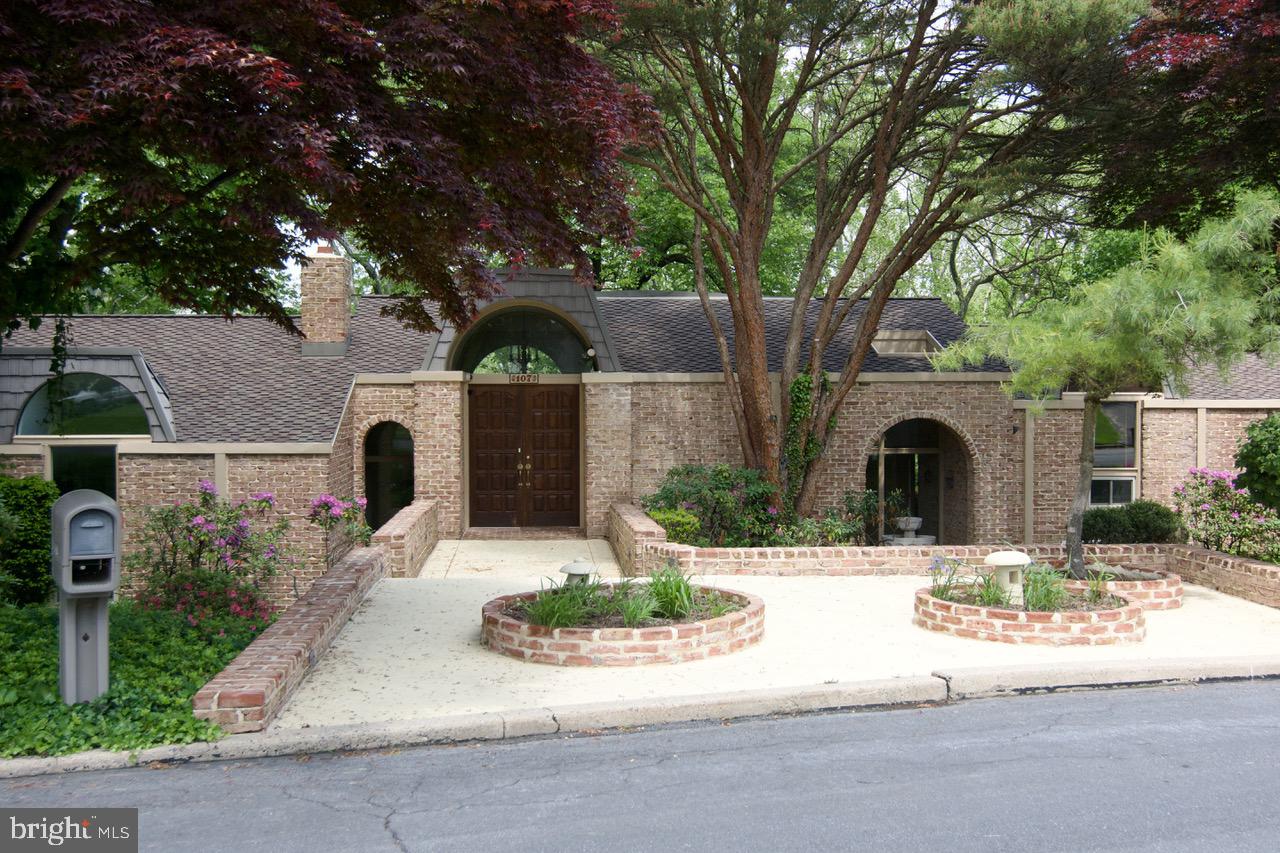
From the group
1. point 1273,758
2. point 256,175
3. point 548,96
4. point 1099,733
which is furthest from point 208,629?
point 1273,758

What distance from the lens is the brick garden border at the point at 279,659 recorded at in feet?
18.6

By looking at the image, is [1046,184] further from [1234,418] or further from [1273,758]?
[1273,758]

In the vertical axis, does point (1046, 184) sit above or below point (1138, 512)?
above

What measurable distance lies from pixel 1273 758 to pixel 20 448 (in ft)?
52.8

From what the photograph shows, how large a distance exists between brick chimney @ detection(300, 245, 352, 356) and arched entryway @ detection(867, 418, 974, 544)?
9887 millimetres

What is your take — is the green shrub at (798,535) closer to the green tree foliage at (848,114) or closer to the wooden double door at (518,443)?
the green tree foliage at (848,114)

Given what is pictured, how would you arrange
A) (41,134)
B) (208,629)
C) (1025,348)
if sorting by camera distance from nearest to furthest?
(41,134) < (208,629) < (1025,348)

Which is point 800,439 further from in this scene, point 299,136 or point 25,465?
point 25,465

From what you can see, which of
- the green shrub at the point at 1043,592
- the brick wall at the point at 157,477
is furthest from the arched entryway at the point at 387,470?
the green shrub at the point at 1043,592

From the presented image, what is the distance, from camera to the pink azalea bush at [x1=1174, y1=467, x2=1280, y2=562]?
1146cm

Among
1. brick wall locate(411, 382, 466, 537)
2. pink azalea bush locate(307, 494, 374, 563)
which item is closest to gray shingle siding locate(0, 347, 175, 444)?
pink azalea bush locate(307, 494, 374, 563)

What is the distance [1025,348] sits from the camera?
32.5 feet

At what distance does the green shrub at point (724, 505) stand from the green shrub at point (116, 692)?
666 cm

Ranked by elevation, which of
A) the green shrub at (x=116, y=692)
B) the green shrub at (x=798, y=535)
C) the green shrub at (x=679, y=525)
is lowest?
the green shrub at (x=116, y=692)
